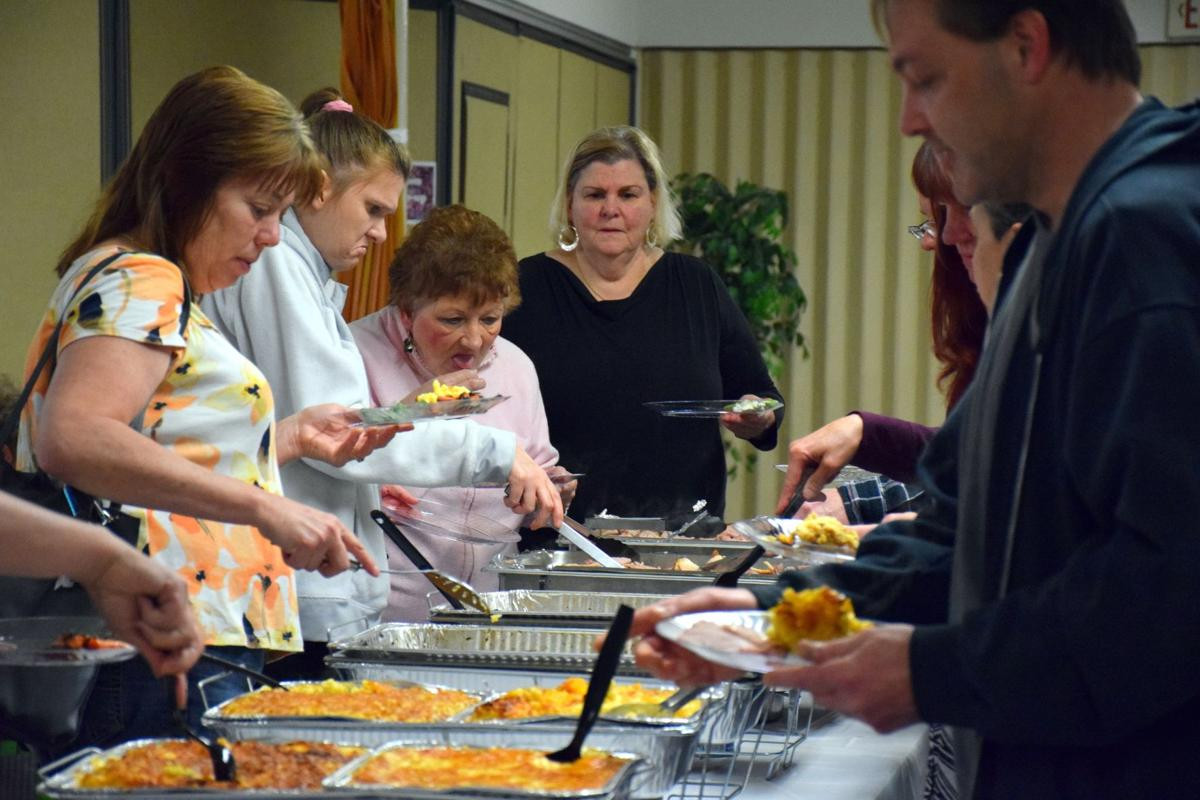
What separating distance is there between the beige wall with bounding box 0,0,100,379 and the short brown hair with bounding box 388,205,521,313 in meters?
0.88

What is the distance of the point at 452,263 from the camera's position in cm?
271

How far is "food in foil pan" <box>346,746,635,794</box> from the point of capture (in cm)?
139

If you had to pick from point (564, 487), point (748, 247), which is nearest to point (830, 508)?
point (564, 487)

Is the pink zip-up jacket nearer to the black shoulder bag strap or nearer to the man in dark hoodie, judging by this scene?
the black shoulder bag strap

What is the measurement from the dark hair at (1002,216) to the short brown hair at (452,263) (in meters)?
1.16

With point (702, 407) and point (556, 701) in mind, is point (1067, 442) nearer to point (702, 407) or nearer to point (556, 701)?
point (556, 701)

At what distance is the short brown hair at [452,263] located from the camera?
2707 millimetres

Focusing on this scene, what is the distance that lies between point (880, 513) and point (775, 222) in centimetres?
322

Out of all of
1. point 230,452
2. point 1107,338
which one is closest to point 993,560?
point 1107,338

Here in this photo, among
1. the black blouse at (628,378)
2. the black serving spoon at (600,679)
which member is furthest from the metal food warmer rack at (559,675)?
the black blouse at (628,378)

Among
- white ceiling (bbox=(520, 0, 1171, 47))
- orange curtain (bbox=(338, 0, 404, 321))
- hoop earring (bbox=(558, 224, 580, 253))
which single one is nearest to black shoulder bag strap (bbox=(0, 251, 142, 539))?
hoop earring (bbox=(558, 224, 580, 253))

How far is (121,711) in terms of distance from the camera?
1.66m

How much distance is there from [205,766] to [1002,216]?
3.23ft

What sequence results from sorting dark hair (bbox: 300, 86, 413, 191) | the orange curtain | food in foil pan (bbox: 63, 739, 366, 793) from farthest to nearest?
the orange curtain
dark hair (bbox: 300, 86, 413, 191)
food in foil pan (bbox: 63, 739, 366, 793)
